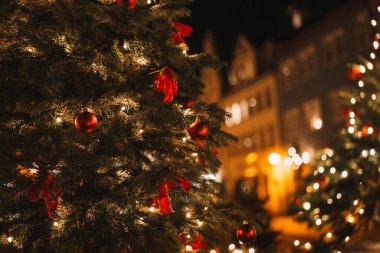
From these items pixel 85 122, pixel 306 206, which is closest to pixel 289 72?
pixel 306 206

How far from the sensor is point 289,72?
3544 centimetres

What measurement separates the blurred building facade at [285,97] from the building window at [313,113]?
6 cm

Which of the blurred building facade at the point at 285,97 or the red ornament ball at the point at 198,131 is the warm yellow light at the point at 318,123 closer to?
the blurred building facade at the point at 285,97

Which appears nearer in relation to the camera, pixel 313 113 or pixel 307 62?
pixel 313 113

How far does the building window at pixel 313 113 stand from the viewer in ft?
102

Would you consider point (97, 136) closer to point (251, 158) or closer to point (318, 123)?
point (318, 123)

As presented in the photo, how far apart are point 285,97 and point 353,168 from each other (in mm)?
25753

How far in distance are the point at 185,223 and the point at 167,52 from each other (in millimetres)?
1634

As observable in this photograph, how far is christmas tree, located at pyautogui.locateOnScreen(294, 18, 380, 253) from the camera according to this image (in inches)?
378

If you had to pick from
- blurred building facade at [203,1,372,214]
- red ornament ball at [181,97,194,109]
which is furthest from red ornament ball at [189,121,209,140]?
blurred building facade at [203,1,372,214]

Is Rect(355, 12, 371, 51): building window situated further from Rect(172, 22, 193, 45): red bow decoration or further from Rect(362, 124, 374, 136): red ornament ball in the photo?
Rect(172, 22, 193, 45): red bow decoration

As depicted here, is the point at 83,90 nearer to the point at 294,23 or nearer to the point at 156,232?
the point at 156,232

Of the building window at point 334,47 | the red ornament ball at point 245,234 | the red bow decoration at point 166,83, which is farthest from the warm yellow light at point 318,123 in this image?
the red bow decoration at point 166,83

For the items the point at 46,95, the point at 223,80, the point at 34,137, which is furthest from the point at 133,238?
the point at 223,80
